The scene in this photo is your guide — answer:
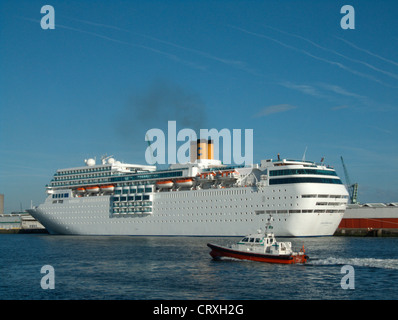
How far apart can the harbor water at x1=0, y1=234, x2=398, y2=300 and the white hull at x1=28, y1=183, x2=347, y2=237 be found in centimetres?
1757

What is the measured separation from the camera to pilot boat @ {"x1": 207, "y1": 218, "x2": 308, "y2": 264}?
126 ft

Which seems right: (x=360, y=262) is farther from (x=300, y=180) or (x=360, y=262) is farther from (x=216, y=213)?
(x=216, y=213)

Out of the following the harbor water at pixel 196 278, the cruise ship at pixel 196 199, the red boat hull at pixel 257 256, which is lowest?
the harbor water at pixel 196 278

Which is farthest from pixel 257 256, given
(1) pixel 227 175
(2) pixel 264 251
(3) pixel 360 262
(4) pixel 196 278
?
(1) pixel 227 175

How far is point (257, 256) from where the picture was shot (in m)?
39.5

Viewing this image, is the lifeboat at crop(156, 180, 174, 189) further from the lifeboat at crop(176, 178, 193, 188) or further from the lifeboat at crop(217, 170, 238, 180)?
the lifeboat at crop(217, 170, 238, 180)

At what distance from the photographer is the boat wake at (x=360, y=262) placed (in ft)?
120

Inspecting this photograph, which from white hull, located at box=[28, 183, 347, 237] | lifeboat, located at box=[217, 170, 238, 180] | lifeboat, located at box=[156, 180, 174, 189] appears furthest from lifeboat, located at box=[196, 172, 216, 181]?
lifeboat, located at box=[156, 180, 174, 189]

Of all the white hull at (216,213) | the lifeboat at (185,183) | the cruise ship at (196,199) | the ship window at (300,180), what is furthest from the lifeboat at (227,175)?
the ship window at (300,180)

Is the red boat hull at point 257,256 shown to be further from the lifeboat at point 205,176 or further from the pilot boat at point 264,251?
the lifeboat at point 205,176

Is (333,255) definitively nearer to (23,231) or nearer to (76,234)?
(76,234)

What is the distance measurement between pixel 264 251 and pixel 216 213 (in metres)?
31.7

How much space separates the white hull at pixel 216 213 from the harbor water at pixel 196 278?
57.6 feet
